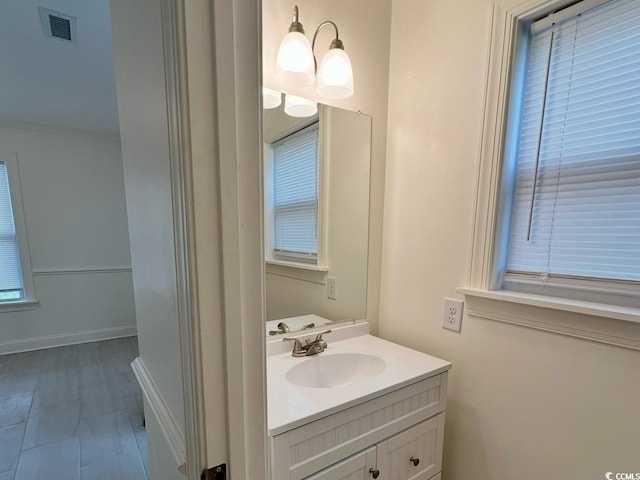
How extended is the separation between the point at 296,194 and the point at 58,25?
163 cm

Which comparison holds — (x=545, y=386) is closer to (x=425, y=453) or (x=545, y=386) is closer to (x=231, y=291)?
(x=425, y=453)

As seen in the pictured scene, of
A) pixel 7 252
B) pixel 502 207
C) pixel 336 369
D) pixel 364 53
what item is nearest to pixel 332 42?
pixel 364 53

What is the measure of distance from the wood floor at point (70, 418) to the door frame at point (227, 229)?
1.80 meters

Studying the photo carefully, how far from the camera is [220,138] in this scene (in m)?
0.40

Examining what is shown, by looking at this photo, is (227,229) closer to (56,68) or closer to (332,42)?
(332,42)

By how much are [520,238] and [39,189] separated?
14.5 ft

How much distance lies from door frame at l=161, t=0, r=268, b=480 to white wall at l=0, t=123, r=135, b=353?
3948mm

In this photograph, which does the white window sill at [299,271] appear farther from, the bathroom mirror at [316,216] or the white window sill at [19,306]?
the white window sill at [19,306]

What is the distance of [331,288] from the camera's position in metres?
1.40

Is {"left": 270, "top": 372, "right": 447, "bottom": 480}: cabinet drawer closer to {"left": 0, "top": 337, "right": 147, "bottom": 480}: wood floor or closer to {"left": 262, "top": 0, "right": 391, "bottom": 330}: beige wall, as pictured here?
{"left": 262, "top": 0, "right": 391, "bottom": 330}: beige wall

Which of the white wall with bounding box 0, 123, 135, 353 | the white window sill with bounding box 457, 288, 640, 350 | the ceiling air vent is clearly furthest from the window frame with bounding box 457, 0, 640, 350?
the white wall with bounding box 0, 123, 135, 353

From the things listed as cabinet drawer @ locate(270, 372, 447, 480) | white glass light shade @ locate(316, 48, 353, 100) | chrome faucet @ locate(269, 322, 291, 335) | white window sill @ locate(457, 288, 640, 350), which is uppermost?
white glass light shade @ locate(316, 48, 353, 100)

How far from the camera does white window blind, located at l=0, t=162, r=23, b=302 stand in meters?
3.06

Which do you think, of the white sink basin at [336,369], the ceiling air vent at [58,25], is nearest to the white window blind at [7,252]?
the ceiling air vent at [58,25]
